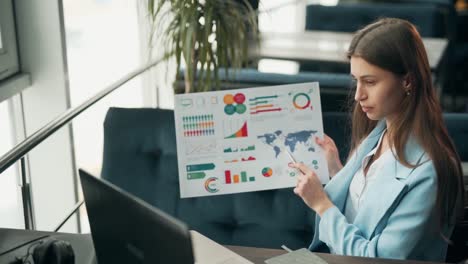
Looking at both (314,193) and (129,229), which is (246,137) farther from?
(129,229)

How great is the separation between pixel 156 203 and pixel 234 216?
10.7 inches

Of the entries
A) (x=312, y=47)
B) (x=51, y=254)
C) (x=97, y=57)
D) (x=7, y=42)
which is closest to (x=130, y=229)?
(x=51, y=254)

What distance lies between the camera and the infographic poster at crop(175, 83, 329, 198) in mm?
1731

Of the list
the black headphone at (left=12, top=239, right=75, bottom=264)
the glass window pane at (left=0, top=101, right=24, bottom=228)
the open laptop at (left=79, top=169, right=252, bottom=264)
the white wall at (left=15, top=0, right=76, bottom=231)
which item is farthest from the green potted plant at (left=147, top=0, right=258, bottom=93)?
the open laptop at (left=79, top=169, right=252, bottom=264)

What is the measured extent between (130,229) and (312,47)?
10.9 feet

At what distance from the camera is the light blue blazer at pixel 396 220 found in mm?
1559

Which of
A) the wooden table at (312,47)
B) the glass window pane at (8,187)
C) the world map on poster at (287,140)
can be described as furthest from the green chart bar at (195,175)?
the wooden table at (312,47)

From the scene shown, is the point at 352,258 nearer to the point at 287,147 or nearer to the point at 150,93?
the point at 287,147

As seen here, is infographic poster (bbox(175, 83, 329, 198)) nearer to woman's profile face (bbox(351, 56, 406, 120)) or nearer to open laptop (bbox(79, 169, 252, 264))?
woman's profile face (bbox(351, 56, 406, 120))

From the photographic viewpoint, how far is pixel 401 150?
161 cm

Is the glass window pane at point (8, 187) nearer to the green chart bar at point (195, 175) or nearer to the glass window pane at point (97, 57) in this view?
the glass window pane at point (97, 57)

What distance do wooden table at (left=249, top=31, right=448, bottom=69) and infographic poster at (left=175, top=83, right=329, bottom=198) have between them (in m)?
2.16

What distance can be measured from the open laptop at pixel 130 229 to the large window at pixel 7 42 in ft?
5.64

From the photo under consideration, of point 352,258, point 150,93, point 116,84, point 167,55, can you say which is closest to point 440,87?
point 150,93
